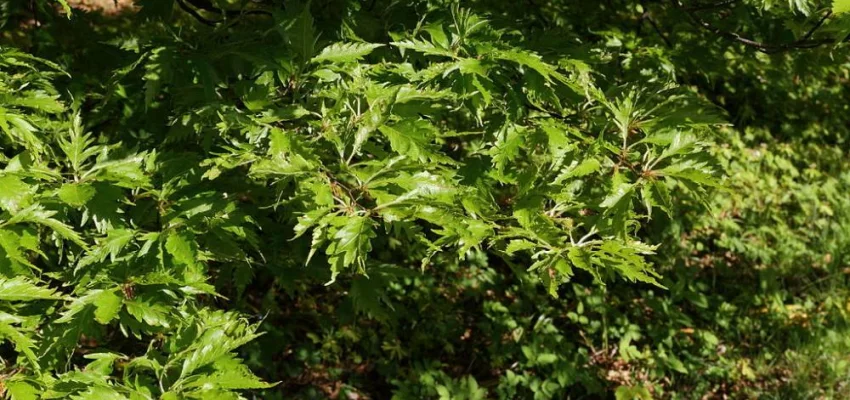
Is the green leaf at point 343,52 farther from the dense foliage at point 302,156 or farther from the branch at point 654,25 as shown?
the branch at point 654,25

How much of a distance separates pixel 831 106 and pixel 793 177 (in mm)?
1173

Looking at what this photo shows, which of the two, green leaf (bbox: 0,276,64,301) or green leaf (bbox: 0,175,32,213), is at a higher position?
green leaf (bbox: 0,175,32,213)

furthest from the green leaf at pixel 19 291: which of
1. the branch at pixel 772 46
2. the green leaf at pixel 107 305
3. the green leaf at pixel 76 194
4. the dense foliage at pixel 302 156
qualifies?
the branch at pixel 772 46

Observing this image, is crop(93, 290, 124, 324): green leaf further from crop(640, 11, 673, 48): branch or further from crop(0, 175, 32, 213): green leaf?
crop(640, 11, 673, 48): branch

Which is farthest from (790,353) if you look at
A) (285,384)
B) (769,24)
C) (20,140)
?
(20,140)

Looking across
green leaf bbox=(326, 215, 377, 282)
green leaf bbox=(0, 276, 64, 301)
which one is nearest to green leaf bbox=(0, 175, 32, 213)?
green leaf bbox=(0, 276, 64, 301)

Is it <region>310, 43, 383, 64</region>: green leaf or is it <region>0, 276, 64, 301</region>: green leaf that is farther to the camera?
<region>310, 43, 383, 64</region>: green leaf

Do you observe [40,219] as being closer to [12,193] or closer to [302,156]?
[12,193]

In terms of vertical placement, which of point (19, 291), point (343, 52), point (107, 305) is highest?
point (343, 52)

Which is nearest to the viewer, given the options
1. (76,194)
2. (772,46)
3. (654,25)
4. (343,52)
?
(76,194)

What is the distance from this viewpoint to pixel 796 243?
5.45 m

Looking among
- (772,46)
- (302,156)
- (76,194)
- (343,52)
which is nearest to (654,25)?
(772,46)

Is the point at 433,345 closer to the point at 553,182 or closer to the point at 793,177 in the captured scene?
the point at 553,182

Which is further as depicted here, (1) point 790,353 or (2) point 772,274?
(2) point 772,274
